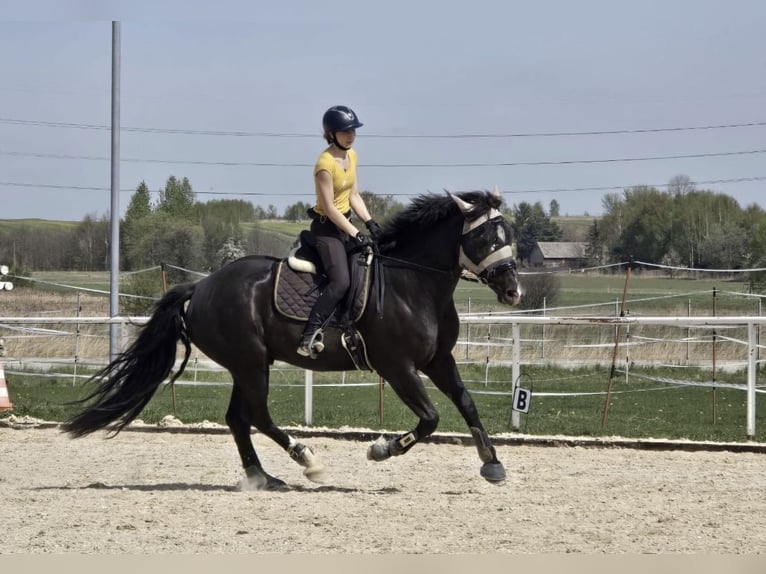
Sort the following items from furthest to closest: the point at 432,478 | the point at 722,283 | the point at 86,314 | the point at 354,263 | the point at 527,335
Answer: the point at 722,283
the point at 527,335
the point at 86,314
the point at 432,478
the point at 354,263

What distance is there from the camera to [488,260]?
23.1 ft

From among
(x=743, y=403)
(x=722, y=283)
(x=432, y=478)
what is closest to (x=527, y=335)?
(x=722, y=283)

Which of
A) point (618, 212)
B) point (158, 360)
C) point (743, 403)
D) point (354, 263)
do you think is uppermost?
point (618, 212)

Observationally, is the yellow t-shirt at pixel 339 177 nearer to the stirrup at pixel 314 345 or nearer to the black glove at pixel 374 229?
the black glove at pixel 374 229

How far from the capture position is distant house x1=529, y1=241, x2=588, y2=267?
39406 mm

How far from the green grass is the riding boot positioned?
5.58 feet

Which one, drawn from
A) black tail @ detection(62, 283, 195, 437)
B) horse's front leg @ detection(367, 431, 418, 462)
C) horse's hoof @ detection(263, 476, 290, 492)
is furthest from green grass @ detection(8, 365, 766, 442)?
horse's front leg @ detection(367, 431, 418, 462)


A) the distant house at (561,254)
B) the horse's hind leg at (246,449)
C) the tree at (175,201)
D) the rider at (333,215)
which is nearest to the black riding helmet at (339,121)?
the rider at (333,215)

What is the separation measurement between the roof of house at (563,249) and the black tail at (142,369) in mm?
32060

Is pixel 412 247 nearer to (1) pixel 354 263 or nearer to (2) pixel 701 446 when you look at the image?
(1) pixel 354 263

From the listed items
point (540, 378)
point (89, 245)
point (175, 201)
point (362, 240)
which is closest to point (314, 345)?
point (362, 240)

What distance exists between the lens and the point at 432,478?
7.88 m

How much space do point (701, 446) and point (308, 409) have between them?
4286mm

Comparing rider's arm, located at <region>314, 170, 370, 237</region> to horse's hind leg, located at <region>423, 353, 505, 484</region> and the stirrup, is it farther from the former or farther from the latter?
horse's hind leg, located at <region>423, 353, 505, 484</region>
